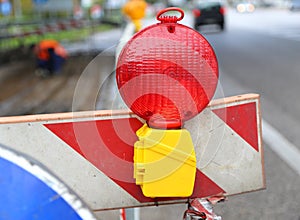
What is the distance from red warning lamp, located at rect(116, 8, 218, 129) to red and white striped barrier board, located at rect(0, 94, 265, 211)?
269 mm

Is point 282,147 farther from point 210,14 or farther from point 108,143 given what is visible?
point 210,14

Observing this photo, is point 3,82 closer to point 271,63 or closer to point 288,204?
point 271,63

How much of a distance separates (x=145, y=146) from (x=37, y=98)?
11.2 m

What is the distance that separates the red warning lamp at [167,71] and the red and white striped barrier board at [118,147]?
269 mm

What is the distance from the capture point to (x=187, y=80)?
89.4 inches

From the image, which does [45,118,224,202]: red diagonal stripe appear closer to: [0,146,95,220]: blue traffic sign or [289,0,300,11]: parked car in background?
[0,146,95,220]: blue traffic sign

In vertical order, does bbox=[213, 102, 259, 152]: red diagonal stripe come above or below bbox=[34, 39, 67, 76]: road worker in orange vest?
above

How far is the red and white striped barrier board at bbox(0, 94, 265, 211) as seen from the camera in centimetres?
260

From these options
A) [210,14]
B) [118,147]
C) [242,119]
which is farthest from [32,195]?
[210,14]

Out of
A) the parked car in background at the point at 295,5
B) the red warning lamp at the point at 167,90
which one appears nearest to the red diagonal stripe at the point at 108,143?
the red warning lamp at the point at 167,90

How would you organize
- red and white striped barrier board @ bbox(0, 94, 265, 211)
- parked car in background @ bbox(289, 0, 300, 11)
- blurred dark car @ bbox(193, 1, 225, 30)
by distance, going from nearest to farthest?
1. red and white striped barrier board @ bbox(0, 94, 265, 211)
2. blurred dark car @ bbox(193, 1, 225, 30)
3. parked car in background @ bbox(289, 0, 300, 11)

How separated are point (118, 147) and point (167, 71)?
20.5 inches

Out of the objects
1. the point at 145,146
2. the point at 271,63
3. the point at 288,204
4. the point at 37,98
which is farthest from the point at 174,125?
the point at 271,63

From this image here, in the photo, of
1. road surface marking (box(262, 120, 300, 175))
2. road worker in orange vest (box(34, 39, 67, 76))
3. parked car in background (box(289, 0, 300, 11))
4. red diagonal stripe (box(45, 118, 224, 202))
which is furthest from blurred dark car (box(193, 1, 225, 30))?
red diagonal stripe (box(45, 118, 224, 202))
